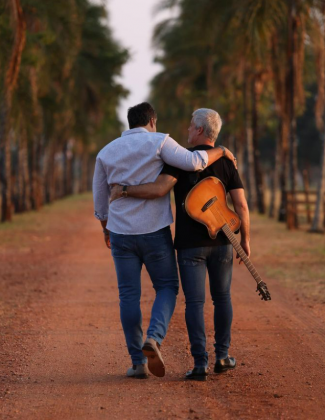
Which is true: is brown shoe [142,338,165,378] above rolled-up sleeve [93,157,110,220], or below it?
below

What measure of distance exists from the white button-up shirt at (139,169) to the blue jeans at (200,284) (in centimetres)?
33

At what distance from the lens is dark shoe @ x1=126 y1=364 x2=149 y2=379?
5.66 metres

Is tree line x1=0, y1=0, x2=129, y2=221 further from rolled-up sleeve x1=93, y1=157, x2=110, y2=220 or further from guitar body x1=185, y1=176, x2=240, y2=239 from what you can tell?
guitar body x1=185, y1=176, x2=240, y2=239

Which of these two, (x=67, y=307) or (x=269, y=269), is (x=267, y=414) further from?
(x=269, y=269)

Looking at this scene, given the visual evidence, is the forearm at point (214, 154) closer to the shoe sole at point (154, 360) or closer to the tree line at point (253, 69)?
the shoe sole at point (154, 360)

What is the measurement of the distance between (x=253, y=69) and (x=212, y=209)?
21.3 m

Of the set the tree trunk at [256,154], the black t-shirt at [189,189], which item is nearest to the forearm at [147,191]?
the black t-shirt at [189,189]

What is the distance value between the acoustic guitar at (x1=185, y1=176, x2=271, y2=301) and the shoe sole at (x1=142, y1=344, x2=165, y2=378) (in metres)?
0.88

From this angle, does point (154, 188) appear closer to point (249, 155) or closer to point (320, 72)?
point (320, 72)

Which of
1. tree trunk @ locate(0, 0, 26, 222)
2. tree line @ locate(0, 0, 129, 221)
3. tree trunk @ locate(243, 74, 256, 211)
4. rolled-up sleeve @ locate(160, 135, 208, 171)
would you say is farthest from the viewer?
tree trunk @ locate(243, 74, 256, 211)

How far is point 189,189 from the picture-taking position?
5.68m

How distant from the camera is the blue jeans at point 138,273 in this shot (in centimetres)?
568

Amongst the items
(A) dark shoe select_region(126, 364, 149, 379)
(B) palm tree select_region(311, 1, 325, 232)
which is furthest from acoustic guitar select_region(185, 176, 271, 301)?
(B) palm tree select_region(311, 1, 325, 232)

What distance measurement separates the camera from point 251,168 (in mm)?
30672
